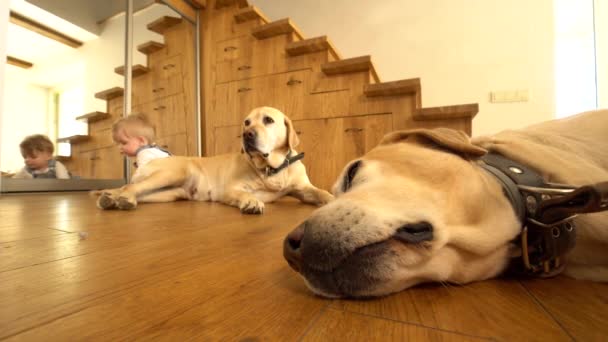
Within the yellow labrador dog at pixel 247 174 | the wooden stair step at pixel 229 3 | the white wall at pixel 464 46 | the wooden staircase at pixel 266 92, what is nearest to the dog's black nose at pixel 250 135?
the yellow labrador dog at pixel 247 174

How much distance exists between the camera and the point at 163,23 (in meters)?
4.66

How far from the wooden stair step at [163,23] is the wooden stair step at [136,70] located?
65 centimetres

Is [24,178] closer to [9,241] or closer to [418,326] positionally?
[9,241]

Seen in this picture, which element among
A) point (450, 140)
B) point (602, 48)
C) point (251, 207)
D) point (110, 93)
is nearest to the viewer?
point (450, 140)

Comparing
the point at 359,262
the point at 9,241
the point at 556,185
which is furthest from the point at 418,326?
the point at 9,241

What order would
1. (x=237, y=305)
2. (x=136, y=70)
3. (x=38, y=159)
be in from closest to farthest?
(x=237, y=305) < (x=38, y=159) < (x=136, y=70)

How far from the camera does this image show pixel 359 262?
514 millimetres

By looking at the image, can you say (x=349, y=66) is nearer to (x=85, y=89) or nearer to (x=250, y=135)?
(x=250, y=135)

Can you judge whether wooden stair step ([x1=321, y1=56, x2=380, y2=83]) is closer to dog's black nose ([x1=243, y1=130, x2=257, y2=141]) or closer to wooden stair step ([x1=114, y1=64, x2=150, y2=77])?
dog's black nose ([x1=243, y1=130, x2=257, y2=141])

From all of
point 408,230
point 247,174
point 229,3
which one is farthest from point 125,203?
point 229,3

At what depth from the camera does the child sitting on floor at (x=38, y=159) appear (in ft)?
11.1

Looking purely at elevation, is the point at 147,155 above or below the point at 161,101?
below

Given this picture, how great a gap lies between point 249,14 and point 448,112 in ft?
9.70

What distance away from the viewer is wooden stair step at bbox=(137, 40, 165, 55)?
4578mm
